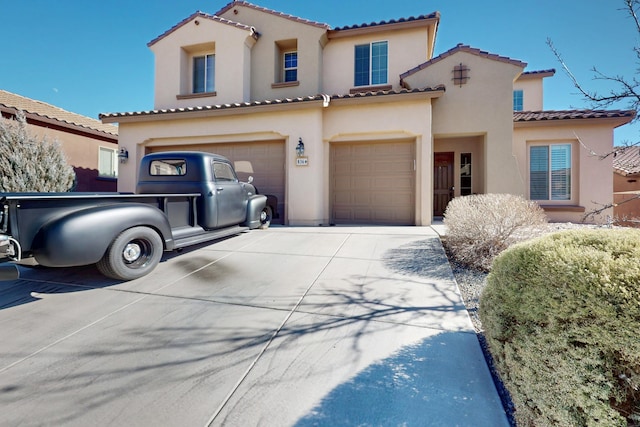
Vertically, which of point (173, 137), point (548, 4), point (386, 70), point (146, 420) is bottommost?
point (146, 420)

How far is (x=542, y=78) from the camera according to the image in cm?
1268

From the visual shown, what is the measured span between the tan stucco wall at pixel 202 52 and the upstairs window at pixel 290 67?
1.39m

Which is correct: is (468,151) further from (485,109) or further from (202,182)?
(202,182)

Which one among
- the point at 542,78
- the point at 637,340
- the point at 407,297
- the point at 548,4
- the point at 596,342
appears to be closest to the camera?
the point at 637,340

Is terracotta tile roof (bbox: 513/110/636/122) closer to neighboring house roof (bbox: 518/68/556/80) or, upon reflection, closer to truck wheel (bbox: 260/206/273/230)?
neighboring house roof (bbox: 518/68/556/80)

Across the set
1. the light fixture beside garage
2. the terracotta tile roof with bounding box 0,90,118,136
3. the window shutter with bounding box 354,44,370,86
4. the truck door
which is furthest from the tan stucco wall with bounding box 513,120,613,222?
the terracotta tile roof with bounding box 0,90,118,136

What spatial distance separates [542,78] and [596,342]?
15.8 meters

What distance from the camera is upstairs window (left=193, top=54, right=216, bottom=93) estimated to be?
1128 cm

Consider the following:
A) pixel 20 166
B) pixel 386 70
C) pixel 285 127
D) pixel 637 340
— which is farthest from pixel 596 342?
pixel 20 166

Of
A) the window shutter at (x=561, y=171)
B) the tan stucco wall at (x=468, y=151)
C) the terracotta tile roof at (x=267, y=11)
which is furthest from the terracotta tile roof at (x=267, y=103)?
the window shutter at (x=561, y=171)

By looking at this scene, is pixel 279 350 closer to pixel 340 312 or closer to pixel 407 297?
pixel 340 312

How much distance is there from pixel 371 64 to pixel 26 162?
1171 cm

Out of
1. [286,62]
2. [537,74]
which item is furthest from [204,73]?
[537,74]

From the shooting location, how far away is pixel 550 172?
31.3 ft
